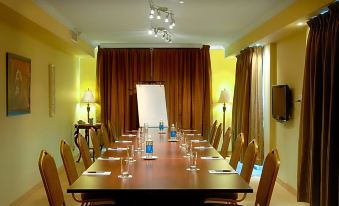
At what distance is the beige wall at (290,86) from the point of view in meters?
5.53

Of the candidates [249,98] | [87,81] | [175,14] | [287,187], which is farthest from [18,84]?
[87,81]

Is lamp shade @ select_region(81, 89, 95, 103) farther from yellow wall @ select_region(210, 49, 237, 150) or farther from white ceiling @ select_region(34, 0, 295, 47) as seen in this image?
yellow wall @ select_region(210, 49, 237, 150)

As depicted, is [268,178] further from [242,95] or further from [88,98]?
[88,98]

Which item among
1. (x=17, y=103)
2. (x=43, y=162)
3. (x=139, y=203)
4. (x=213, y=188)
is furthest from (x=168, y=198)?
(x=17, y=103)

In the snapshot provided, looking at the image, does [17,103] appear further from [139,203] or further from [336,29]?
[336,29]

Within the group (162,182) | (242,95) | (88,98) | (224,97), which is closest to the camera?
(162,182)

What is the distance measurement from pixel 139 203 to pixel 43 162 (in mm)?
726

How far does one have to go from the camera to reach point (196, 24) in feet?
22.1

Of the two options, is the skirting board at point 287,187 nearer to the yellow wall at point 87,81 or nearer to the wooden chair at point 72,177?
the wooden chair at point 72,177

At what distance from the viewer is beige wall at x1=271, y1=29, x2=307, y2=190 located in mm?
5532

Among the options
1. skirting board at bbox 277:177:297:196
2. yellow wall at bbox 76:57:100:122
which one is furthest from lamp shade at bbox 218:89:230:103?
skirting board at bbox 277:177:297:196

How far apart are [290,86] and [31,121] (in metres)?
3.67

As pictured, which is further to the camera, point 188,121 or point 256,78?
point 188,121

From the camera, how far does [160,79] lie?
9.43 metres
